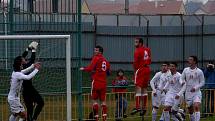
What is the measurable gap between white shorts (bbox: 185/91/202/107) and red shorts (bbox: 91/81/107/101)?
2.38 m

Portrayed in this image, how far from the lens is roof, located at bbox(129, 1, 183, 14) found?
75.4 meters

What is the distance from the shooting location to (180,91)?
57.8ft

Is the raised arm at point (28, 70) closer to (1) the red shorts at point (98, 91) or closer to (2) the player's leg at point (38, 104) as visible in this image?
(2) the player's leg at point (38, 104)

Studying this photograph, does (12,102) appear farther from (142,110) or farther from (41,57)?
(142,110)

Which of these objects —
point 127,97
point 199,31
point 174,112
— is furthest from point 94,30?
A: point 174,112

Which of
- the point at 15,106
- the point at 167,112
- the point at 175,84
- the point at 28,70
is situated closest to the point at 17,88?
the point at 15,106

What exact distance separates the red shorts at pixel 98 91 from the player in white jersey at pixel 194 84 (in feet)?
7.54

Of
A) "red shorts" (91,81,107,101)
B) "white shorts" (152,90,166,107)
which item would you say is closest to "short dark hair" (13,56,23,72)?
"red shorts" (91,81,107,101)

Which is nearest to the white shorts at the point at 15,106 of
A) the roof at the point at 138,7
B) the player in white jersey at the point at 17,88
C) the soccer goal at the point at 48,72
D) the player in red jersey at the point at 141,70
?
the player in white jersey at the point at 17,88

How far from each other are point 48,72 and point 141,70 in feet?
10.2

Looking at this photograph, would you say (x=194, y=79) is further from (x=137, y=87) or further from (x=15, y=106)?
(x=15, y=106)

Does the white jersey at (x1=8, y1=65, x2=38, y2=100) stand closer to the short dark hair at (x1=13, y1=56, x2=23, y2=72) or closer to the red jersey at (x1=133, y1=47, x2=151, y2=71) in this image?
the short dark hair at (x1=13, y1=56, x2=23, y2=72)

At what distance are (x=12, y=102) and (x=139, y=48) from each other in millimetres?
4654

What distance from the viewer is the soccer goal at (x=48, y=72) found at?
1717cm
